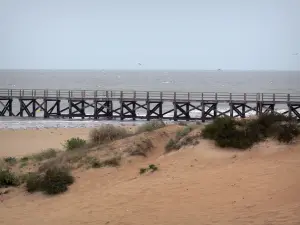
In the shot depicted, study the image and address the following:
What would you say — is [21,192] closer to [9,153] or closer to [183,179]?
[183,179]

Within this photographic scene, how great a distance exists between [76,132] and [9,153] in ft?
27.0

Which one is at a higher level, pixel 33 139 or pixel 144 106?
pixel 144 106

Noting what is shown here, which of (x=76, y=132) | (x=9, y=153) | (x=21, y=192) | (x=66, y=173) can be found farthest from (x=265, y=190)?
(x=76, y=132)

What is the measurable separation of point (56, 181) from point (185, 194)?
4293mm

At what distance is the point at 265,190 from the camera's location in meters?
11.5

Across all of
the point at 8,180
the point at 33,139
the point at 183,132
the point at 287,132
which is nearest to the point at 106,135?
the point at 183,132

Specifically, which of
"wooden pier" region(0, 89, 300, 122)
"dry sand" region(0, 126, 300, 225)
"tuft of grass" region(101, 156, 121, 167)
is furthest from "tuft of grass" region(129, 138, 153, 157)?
"wooden pier" region(0, 89, 300, 122)

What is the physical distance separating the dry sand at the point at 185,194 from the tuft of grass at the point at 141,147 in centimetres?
41

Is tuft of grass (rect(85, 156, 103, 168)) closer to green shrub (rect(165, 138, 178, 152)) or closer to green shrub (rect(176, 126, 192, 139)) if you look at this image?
green shrub (rect(165, 138, 178, 152))

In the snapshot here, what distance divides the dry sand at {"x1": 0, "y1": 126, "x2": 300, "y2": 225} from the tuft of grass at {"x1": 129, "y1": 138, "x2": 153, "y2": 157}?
1.33 ft

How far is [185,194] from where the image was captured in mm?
12109

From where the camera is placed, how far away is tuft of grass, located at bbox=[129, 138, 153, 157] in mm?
16094

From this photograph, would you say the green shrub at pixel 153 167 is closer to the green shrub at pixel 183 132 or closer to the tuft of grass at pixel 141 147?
the tuft of grass at pixel 141 147

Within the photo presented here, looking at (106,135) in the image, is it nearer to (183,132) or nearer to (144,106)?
(183,132)
